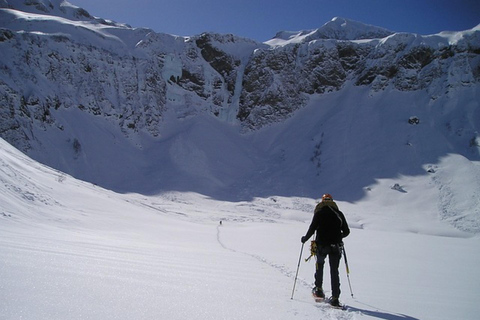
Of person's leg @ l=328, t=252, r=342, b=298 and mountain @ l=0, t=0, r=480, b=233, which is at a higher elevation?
mountain @ l=0, t=0, r=480, b=233

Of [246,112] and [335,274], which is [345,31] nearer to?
[246,112]

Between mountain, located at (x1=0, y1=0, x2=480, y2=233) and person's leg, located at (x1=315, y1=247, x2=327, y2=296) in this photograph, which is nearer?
person's leg, located at (x1=315, y1=247, x2=327, y2=296)

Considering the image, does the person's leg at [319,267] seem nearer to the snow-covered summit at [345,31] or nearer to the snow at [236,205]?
the snow at [236,205]

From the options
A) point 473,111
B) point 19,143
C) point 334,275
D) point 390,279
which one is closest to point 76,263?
point 334,275

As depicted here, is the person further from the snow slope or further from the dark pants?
the snow slope

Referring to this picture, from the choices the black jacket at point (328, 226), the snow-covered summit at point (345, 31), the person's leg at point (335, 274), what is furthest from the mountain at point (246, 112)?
the person's leg at point (335, 274)

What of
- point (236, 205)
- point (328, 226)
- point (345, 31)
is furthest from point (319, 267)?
point (345, 31)

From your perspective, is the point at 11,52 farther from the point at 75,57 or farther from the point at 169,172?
the point at 169,172

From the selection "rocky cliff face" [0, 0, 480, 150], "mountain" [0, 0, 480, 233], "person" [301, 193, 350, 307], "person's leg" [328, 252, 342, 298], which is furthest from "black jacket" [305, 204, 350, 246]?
"rocky cliff face" [0, 0, 480, 150]
